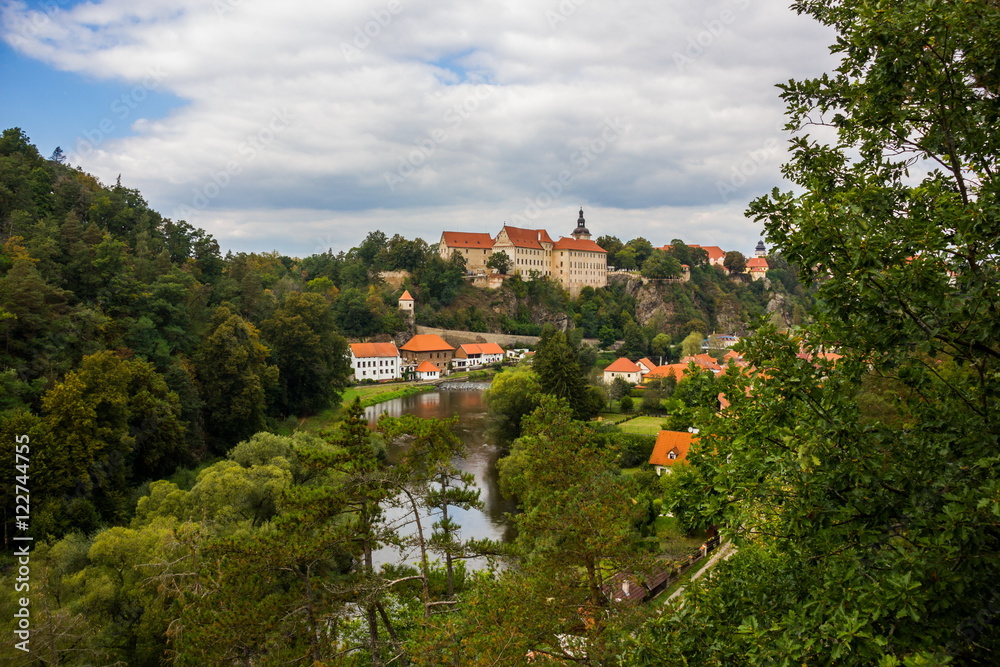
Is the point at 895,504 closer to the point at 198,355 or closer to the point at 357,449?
the point at 357,449

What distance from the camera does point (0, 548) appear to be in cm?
1284

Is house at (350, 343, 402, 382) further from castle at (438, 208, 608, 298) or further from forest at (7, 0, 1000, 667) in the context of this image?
forest at (7, 0, 1000, 667)

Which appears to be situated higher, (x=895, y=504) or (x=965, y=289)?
(x=965, y=289)

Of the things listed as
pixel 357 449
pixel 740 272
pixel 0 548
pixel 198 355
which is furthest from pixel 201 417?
pixel 740 272

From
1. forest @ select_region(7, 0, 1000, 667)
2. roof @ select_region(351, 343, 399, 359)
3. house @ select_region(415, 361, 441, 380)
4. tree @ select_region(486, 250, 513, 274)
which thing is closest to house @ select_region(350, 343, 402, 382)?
roof @ select_region(351, 343, 399, 359)

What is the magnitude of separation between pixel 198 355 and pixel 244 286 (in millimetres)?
8650

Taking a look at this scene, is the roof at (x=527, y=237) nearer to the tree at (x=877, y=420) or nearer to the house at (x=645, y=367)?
the house at (x=645, y=367)

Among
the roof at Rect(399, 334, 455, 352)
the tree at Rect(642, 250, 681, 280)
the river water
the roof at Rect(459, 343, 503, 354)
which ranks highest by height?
the tree at Rect(642, 250, 681, 280)

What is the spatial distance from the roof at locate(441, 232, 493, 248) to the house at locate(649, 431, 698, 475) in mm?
52892

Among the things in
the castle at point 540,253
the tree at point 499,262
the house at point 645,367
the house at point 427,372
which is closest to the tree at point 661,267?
the castle at point 540,253

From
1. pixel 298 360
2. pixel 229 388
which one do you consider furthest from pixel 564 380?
pixel 229 388

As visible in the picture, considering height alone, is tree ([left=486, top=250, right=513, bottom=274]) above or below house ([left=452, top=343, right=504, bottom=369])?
above

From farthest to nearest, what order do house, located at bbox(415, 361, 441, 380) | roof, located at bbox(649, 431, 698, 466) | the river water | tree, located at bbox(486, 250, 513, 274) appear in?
tree, located at bbox(486, 250, 513, 274) → house, located at bbox(415, 361, 441, 380) → roof, located at bbox(649, 431, 698, 466) → the river water

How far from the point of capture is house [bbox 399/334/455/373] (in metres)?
53.3
